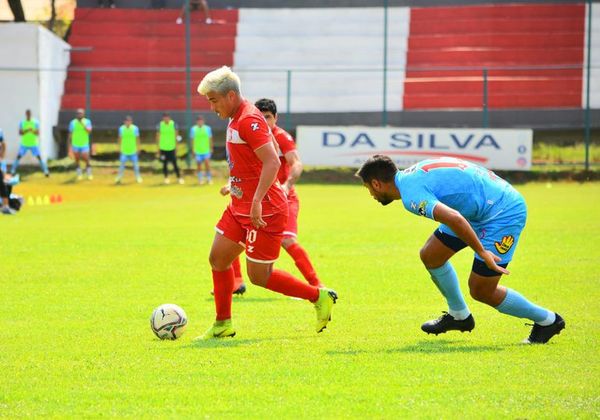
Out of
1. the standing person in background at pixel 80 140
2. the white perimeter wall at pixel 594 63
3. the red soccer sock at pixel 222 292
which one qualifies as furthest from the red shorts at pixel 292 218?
the white perimeter wall at pixel 594 63

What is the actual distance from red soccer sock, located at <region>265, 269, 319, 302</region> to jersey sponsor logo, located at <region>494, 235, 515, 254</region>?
1721 mm

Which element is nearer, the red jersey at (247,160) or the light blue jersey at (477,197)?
the light blue jersey at (477,197)

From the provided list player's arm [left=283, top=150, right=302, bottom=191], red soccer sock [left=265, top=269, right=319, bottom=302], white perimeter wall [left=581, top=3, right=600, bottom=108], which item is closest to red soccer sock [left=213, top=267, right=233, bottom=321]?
red soccer sock [left=265, top=269, right=319, bottom=302]

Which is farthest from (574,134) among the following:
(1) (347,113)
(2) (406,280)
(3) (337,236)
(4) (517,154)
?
(2) (406,280)

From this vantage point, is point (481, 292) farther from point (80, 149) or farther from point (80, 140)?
point (80, 149)

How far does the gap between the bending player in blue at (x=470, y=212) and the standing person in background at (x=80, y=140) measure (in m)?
26.5

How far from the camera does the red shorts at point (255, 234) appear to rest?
8.66 meters

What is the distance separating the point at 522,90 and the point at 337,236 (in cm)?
2119

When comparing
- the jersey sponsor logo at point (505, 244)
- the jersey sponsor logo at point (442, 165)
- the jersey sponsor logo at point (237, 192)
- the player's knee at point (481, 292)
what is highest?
the jersey sponsor logo at point (442, 165)

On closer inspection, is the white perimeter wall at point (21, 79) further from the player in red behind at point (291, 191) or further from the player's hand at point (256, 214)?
the player's hand at point (256, 214)

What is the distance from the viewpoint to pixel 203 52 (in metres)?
40.9

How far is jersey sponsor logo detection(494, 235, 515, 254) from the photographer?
26.4ft

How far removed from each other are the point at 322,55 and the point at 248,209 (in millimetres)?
32393

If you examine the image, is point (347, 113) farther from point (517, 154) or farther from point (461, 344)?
point (461, 344)
